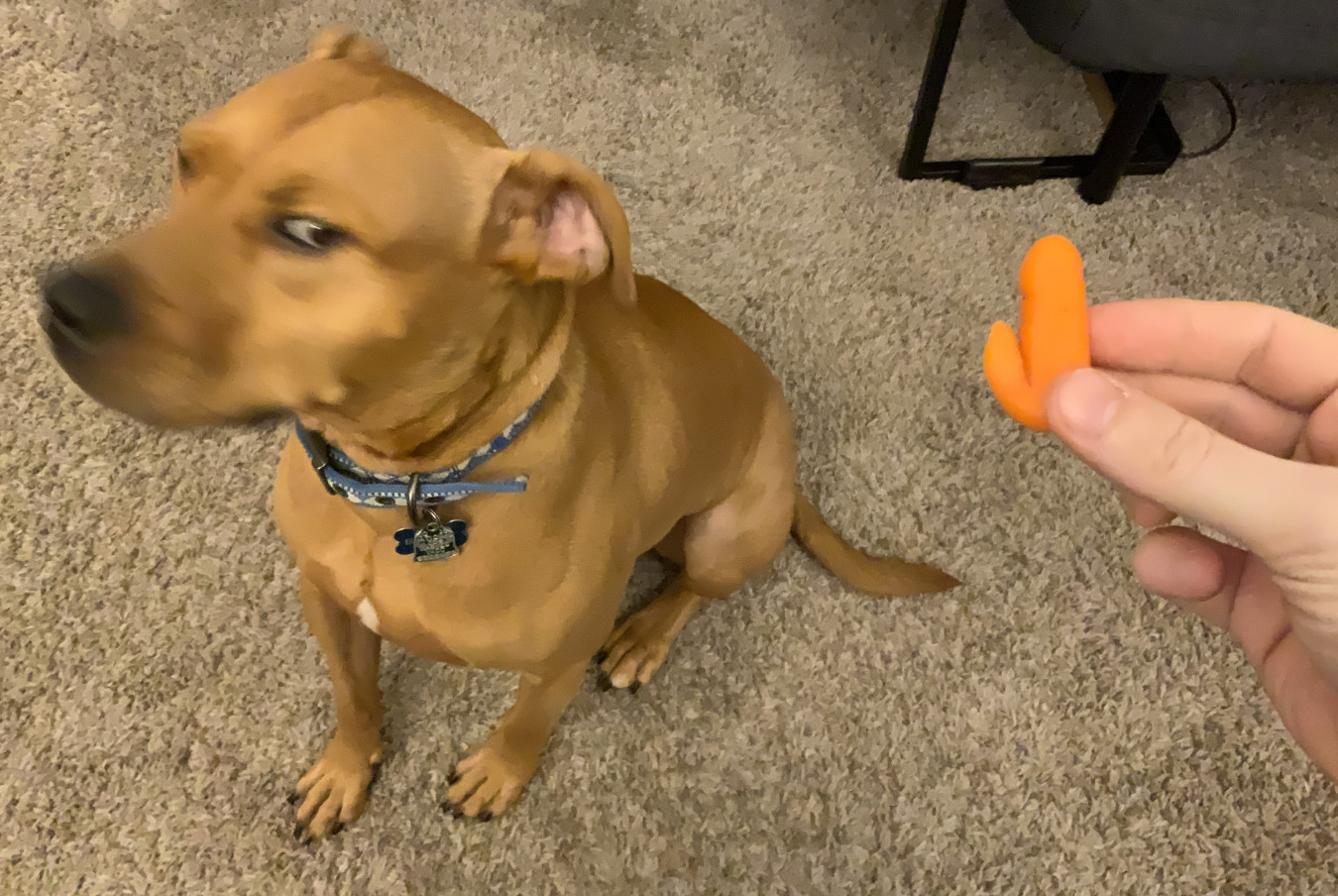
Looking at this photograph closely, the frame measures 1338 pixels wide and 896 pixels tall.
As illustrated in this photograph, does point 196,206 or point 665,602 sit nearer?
point 196,206

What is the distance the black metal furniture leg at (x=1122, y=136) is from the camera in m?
2.14

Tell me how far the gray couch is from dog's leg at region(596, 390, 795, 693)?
99 centimetres

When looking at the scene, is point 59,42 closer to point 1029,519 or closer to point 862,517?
Answer: point 862,517

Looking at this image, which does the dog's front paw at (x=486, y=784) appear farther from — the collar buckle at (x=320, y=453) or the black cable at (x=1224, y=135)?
the black cable at (x=1224, y=135)

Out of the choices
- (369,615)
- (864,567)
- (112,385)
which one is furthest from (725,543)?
(112,385)

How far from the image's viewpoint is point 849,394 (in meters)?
2.07

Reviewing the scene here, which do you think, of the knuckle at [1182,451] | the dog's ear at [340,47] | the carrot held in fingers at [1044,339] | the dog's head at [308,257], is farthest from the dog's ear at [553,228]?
the knuckle at [1182,451]

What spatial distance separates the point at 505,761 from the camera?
157 cm

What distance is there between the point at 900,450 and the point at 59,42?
215 cm

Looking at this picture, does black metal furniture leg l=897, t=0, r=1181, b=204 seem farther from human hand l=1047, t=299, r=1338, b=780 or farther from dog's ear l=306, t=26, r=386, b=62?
dog's ear l=306, t=26, r=386, b=62

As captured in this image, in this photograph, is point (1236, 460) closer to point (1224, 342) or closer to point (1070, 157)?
point (1224, 342)

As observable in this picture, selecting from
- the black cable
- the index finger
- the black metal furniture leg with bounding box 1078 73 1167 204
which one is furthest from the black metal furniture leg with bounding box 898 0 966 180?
the index finger

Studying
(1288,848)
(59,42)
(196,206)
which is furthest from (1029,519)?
(59,42)

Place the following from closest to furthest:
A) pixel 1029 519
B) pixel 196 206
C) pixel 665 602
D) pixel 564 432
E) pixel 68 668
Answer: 1. pixel 196 206
2. pixel 564 432
3. pixel 68 668
4. pixel 665 602
5. pixel 1029 519
